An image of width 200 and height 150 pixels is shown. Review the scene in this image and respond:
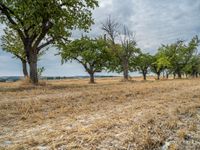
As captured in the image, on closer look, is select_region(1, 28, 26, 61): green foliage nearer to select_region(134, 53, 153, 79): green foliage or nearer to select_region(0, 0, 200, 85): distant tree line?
select_region(0, 0, 200, 85): distant tree line

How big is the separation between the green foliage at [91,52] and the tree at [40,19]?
83.7 ft

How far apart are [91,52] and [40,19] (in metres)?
29.4

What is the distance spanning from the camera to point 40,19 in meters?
26.0

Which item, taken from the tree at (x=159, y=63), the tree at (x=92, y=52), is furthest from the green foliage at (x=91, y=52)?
the tree at (x=159, y=63)

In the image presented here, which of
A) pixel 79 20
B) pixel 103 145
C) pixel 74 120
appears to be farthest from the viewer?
pixel 79 20

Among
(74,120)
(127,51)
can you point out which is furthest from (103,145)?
(127,51)

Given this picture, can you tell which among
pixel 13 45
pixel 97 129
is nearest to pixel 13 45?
pixel 13 45

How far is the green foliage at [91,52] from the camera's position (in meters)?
55.8

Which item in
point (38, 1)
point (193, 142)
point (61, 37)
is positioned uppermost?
point (38, 1)

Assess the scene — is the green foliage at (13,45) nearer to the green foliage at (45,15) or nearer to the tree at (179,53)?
the green foliage at (45,15)

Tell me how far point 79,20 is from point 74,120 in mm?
20777

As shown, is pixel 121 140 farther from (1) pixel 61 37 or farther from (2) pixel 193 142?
(1) pixel 61 37

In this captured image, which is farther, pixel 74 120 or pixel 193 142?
pixel 74 120

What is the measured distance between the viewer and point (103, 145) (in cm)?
611
